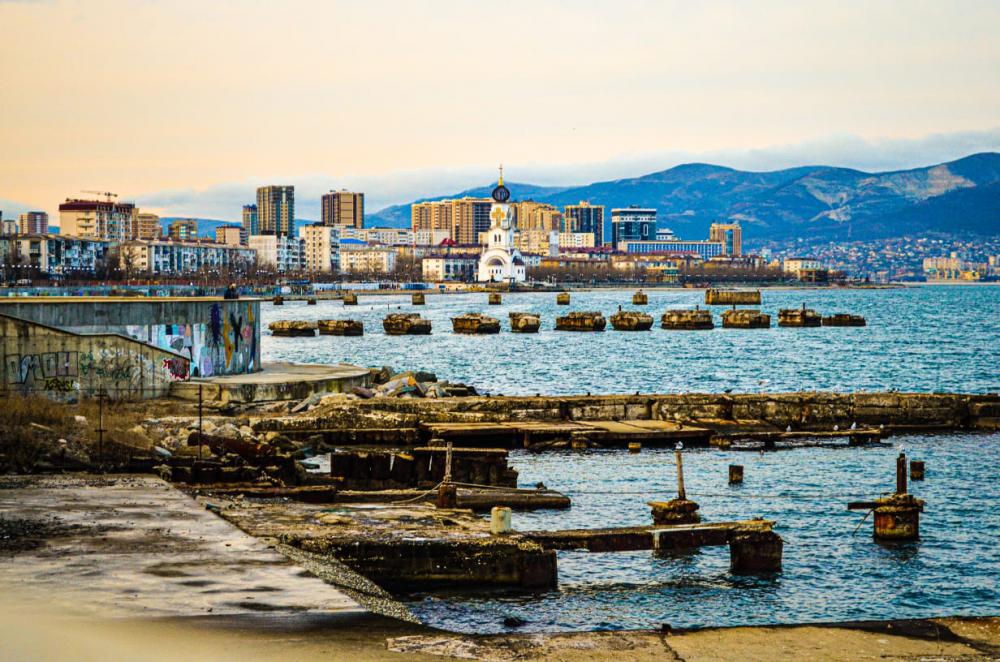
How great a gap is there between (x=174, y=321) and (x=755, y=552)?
22262mm

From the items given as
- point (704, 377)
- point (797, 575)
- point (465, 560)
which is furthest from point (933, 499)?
point (704, 377)

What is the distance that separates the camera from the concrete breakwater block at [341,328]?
114 meters

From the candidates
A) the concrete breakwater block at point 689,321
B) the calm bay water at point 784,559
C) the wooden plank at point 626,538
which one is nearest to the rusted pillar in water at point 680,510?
the calm bay water at point 784,559

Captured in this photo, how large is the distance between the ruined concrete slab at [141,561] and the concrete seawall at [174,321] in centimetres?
1689

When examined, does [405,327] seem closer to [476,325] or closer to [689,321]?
[476,325]

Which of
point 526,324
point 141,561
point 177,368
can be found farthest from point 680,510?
point 526,324

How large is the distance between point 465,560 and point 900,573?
890 cm

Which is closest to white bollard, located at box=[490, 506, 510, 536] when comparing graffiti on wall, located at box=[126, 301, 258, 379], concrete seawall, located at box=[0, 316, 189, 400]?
concrete seawall, located at box=[0, 316, 189, 400]

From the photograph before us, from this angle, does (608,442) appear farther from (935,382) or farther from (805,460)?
(935,382)

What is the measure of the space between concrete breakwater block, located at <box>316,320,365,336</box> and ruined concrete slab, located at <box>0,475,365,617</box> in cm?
9475

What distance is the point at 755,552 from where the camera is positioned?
2039 centimetres

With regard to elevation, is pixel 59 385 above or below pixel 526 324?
below

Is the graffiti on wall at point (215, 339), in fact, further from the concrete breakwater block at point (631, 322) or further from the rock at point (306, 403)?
the concrete breakwater block at point (631, 322)

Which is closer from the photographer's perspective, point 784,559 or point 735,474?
point 784,559
